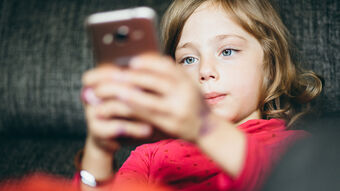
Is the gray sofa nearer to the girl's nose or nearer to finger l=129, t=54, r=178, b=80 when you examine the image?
the girl's nose

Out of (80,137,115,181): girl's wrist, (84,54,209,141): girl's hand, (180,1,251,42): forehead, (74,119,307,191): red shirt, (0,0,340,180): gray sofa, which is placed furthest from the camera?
(0,0,340,180): gray sofa

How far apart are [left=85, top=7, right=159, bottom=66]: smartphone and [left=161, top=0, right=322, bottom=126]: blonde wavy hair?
Answer: 1.33 ft

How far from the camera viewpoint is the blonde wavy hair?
2.51 feet

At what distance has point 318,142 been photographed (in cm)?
35

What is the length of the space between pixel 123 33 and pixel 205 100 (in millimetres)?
184

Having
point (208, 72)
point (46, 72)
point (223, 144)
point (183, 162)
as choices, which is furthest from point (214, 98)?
point (46, 72)

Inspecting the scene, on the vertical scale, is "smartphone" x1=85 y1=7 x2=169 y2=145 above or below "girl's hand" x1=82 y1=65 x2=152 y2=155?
above

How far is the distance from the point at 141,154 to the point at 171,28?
360 millimetres

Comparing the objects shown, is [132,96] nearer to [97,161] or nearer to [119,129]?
[119,129]

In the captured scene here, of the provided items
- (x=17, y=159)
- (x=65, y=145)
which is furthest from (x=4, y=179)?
(x=65, y=145)

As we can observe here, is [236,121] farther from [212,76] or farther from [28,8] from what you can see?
[28,8]

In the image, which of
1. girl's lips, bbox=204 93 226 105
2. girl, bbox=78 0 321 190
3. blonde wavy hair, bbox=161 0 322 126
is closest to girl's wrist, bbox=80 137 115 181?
girl, bbox=78 0 321 190

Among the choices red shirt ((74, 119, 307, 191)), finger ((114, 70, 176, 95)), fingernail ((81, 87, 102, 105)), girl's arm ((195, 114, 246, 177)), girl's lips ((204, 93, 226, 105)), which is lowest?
red shirt ((74, 119, 307, 191))

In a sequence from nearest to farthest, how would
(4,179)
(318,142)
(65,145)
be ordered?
(318,142) < (4,179) < (65,145)
